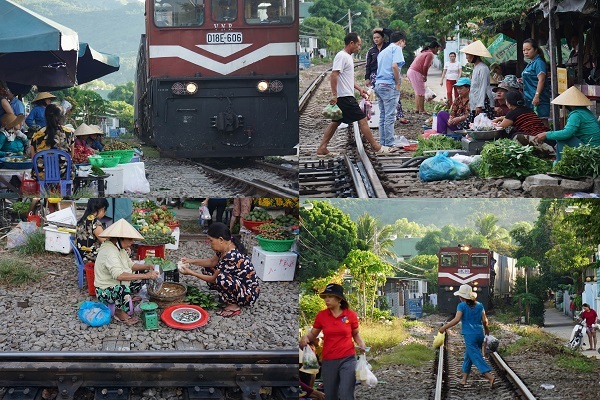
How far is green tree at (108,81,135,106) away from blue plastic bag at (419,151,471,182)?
15847 millimetres

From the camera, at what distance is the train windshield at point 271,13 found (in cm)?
1045

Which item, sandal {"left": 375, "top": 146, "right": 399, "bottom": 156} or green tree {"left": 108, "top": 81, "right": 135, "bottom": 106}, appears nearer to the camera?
sandal {"left": 375, "top": 146, "right": 399, "bottom": 156}

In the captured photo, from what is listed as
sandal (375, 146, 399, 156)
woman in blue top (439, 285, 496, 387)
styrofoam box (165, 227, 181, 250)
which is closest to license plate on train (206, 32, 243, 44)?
styrofoam box (165, 227, 181, 250)

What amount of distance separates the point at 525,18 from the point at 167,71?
4.84 m

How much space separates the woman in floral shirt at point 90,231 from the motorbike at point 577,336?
4010 mm

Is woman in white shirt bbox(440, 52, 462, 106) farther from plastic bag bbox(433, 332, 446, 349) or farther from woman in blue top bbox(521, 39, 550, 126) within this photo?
plastic bag bbox(433, 332, 446, 349)

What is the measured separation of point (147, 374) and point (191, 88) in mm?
6275

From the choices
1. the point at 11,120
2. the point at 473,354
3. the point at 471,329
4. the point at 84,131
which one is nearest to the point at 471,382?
the point at 473,354

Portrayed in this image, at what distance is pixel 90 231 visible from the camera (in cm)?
680

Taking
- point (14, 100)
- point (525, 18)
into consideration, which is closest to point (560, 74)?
point (525, 18)

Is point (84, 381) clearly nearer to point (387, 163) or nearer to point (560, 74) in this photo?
point (387, 163)

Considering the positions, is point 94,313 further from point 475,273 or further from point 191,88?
point 191,88

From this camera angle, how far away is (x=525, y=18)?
9.60 metres

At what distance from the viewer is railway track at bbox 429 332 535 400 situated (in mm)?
5312
